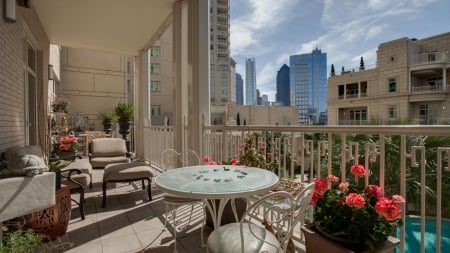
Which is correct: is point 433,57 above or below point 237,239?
above

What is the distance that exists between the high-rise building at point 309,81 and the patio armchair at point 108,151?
66.2m

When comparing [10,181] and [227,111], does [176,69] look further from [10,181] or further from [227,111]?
[227,111]

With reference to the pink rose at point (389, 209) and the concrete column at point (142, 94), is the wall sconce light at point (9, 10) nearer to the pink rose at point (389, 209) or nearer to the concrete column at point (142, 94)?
the pink rose at point (389, 209)

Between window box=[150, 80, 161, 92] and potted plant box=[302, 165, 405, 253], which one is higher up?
window box=[150, 80, 161, 92]

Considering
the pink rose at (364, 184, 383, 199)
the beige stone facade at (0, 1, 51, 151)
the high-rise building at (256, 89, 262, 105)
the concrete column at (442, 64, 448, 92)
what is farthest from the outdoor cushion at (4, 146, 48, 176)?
the high-rise building at (256, 89, 262, 105)

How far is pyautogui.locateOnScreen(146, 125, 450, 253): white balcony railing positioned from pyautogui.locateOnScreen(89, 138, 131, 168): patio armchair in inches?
31.3

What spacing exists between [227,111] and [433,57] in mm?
18580

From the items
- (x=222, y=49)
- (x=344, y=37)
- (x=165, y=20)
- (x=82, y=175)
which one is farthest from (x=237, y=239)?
(x=222, y=49)

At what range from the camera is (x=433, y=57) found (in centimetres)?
1950

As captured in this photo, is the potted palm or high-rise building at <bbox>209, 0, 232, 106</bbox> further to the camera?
high-rise building at <bbox>209, 0, 232, 106</bbox>

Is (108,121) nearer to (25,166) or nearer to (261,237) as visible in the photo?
(25,166)

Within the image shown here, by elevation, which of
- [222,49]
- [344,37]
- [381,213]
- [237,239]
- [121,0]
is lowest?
[237,239]

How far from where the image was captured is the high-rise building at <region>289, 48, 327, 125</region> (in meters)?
71.8

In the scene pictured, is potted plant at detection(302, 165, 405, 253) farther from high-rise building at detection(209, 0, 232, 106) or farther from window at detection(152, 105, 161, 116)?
high-rise building at detection(209, 0, 232, 106)
